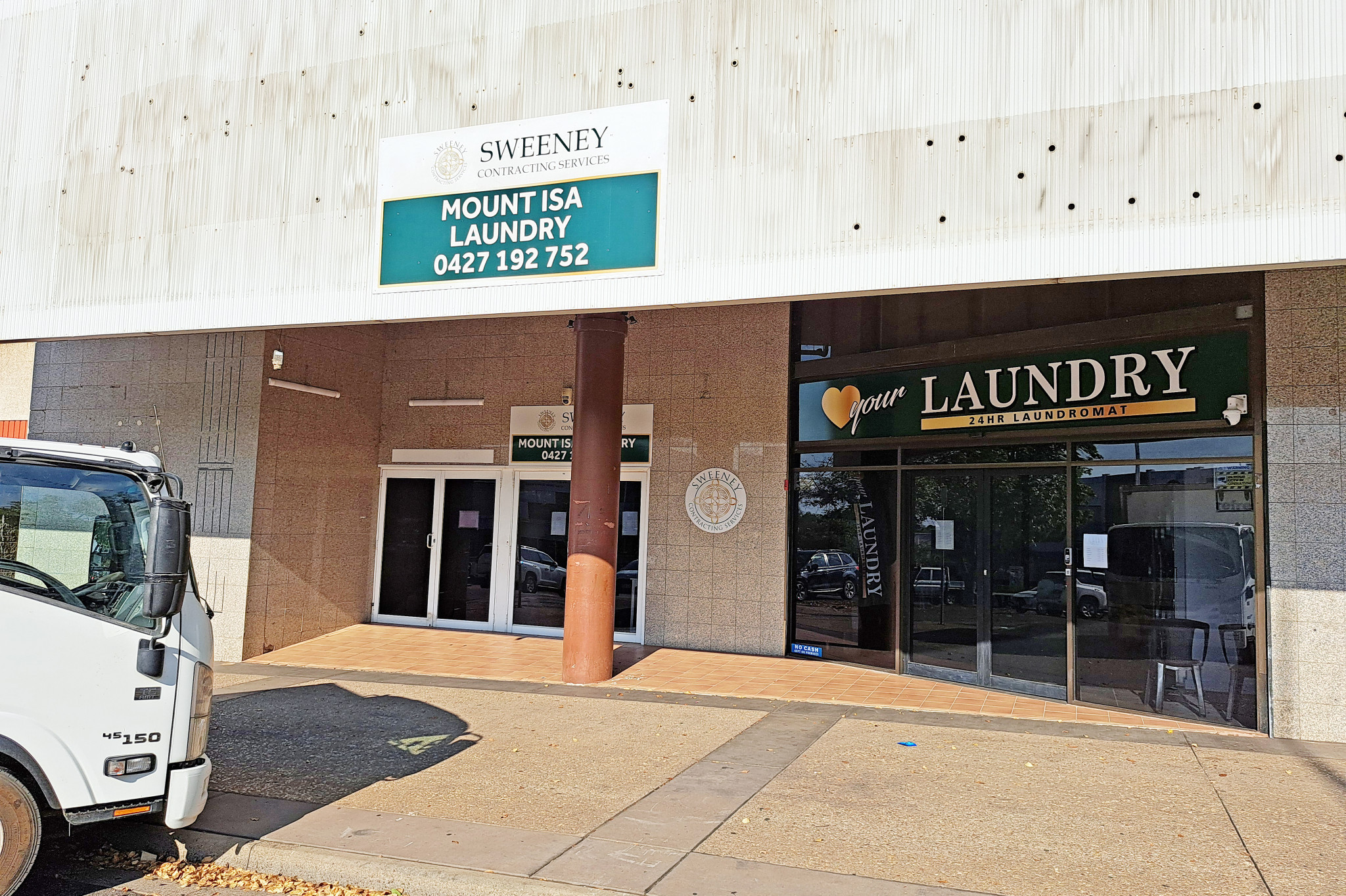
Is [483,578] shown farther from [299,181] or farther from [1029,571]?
[1029,571]

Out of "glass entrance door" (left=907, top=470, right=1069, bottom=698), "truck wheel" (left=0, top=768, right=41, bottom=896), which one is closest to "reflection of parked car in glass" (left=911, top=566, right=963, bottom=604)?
"glass entrance door" (left=907, top=470, right=1069, bottom=698)

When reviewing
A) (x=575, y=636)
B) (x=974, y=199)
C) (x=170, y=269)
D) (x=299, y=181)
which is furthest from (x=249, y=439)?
(x=974, y=199)

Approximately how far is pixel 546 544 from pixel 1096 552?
716 centimetres

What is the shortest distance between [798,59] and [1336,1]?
3.70 m

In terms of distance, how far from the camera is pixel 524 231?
27.7 ft

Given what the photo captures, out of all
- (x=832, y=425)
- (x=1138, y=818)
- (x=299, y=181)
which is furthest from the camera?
(x=832, y=425)

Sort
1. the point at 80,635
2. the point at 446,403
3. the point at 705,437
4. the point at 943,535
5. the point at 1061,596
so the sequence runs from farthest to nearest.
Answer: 1. the point at 446,403
2. the point at 705,437
3. the point at 943,535
4. the point at 1061,596
5. the point at 80,635

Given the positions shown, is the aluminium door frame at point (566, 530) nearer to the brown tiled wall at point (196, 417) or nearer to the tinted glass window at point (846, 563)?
the tinted glass window at point (846, 563)

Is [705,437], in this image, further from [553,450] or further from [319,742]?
[319,742]

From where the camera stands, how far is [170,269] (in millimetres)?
9633

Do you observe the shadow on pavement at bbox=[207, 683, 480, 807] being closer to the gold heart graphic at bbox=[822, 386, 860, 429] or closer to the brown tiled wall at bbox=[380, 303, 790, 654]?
the brown tiled wall at bbox=[380, 303, 790, 654]

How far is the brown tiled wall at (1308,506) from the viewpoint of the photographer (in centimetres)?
753

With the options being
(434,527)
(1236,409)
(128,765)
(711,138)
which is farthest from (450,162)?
(1236,409)

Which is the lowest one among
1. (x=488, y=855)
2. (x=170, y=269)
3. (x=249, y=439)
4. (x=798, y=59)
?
(x=488, y=855)
